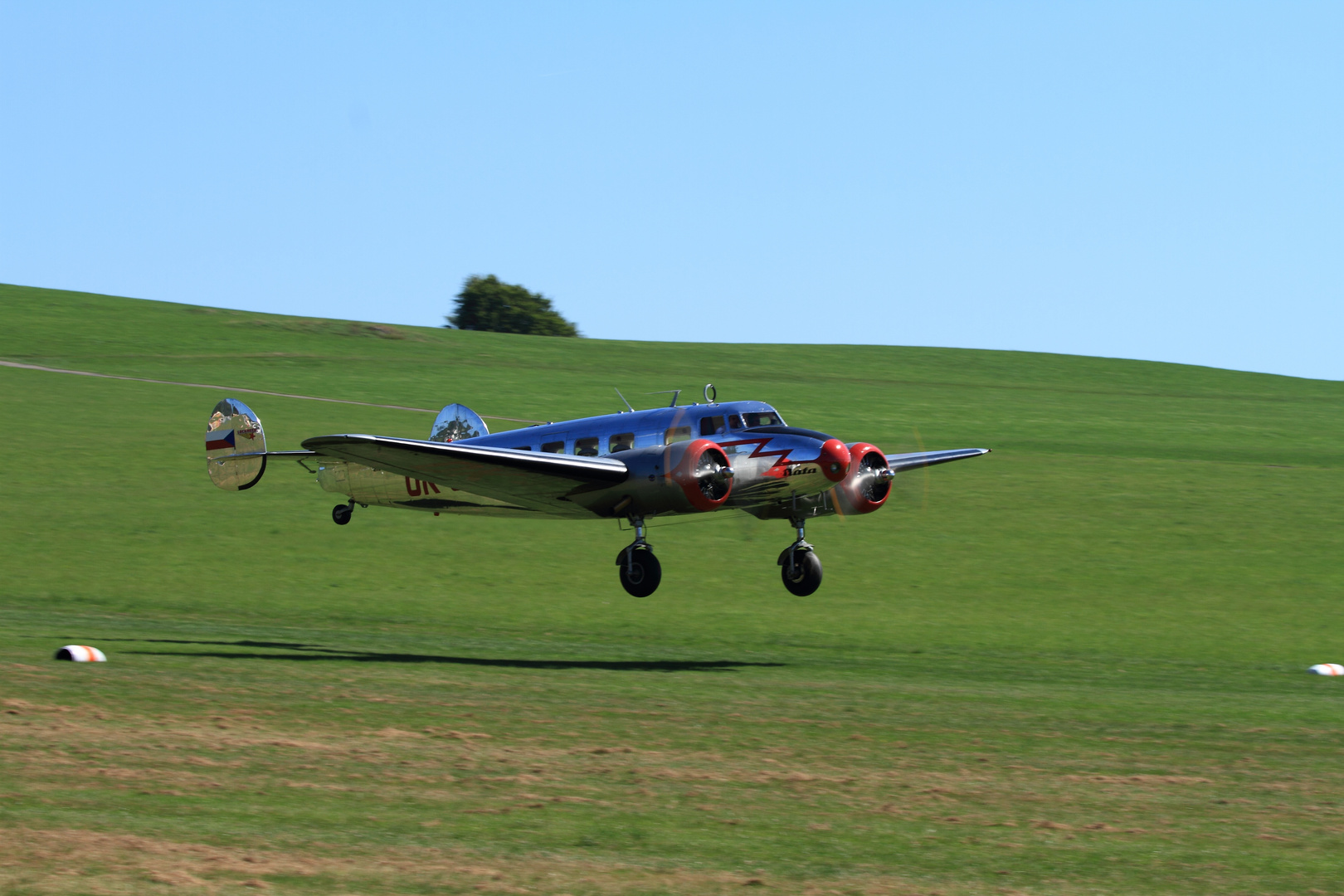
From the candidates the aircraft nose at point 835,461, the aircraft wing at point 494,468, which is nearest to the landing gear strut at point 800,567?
the aircraft nose at point 835,461

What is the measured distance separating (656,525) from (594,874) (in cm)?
3291

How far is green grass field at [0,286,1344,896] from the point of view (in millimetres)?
10922

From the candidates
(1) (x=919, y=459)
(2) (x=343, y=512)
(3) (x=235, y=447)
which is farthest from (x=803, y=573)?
(3) (x=235, y=447)

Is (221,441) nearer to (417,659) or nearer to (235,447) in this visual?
(235,447)

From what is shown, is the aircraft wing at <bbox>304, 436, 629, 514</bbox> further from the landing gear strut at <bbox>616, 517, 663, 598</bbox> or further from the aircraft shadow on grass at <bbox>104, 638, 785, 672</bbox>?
the aircraft shadow on grass at <bbox>104, 638, 785, 672</bbox>

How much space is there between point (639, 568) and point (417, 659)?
432 cm

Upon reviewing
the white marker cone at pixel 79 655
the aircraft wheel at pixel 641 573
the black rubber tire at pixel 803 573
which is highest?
the black rubber tire at pixel 803 573

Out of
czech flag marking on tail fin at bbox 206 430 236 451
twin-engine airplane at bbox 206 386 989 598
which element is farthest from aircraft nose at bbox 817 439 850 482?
czech flag marking on tail fin at bbox 206 430 236 451

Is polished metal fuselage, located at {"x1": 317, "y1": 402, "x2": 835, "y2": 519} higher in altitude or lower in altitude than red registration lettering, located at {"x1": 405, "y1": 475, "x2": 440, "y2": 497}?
higher

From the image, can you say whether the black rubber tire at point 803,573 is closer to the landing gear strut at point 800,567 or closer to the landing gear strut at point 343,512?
the landing gear strut at point 800,567

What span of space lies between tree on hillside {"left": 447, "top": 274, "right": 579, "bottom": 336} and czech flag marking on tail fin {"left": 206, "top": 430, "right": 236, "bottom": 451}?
334 ft

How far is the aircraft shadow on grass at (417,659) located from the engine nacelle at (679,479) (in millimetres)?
2833

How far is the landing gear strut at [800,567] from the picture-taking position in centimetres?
2583

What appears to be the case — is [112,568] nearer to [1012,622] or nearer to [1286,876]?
[1012,622]
